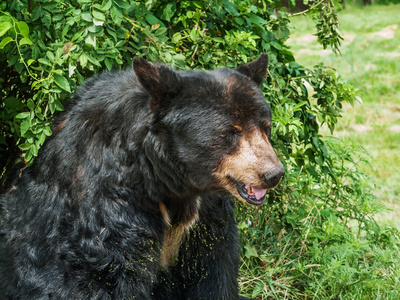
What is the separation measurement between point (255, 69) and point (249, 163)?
67 centimetres

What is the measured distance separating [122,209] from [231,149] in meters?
0.66

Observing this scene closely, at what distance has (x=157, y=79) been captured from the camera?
121 inches

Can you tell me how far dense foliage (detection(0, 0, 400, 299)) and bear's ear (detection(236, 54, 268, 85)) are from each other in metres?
0.55

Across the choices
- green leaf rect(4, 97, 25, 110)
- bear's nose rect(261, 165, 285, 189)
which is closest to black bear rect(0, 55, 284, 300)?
bear's nose rect(261, 165, 285, 189)

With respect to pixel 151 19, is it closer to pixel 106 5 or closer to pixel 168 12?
Result: pixel 168 12

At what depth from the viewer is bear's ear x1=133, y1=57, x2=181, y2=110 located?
304 cm

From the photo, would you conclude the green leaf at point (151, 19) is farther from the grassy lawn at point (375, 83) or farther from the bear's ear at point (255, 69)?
the grassy lawn at point (375, 83)

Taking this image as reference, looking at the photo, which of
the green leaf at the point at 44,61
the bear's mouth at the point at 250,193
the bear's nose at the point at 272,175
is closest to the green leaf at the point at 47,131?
the green leaf at the point at 44,61

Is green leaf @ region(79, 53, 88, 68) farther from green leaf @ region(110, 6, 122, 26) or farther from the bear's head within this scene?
the bear's head

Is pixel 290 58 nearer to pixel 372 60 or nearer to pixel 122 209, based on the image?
pixel 122 209

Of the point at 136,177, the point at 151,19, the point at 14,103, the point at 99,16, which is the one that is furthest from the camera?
the point at 14,103

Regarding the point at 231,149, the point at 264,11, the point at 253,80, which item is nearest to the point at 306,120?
the point at 264,11

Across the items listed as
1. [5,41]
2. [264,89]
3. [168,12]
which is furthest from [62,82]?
[264,89]

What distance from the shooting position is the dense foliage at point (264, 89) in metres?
3.66
